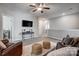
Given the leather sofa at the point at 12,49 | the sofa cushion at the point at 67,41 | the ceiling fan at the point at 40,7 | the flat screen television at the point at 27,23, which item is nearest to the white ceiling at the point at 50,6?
the ceiling fan at the point at 40,7

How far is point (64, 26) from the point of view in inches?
91.8

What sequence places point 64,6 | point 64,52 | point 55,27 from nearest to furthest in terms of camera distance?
point 64,52 → point 64,6 → point 55,27

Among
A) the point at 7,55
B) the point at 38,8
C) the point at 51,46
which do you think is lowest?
the point at 7,55

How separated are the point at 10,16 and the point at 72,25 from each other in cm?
137

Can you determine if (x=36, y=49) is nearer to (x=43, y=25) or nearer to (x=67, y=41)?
(x=43, y=25)

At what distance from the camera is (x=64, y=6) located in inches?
87.3

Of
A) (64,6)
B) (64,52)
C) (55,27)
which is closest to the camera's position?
(64,52)

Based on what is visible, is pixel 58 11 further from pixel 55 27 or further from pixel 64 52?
pixel 64 52

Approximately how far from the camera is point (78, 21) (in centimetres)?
226

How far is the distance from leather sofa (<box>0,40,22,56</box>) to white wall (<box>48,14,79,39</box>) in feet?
2.45

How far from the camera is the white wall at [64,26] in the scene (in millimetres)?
2247

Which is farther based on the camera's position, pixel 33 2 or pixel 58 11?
pixel 58 11

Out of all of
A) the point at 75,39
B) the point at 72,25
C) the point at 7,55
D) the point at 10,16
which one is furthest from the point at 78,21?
the point at 7,55

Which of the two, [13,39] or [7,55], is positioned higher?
[13,39]
